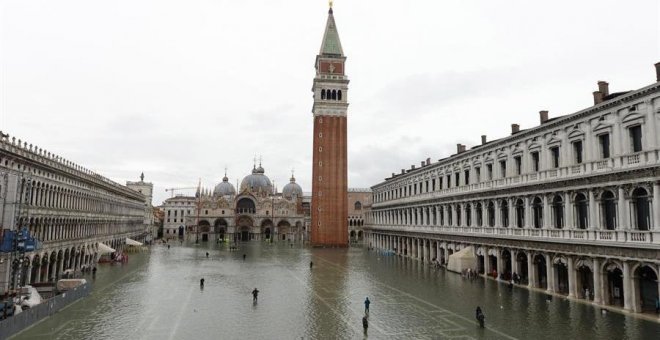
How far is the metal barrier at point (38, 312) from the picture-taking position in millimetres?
20500

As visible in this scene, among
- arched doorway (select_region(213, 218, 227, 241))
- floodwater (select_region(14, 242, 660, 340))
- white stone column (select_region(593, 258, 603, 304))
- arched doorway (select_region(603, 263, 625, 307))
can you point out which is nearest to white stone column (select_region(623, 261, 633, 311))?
arched doorway (select_region(603, 263, 625, 307))

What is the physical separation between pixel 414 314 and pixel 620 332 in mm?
9684

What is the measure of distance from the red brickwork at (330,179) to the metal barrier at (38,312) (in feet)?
189

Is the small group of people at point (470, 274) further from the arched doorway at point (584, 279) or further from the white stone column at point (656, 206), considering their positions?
the white stone column at point (656, 206)

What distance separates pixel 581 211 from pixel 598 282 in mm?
4436

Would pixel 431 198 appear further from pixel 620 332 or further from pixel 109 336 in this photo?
pixel 109 336

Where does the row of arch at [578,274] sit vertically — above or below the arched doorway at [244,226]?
→ below

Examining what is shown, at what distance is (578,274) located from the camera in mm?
29281

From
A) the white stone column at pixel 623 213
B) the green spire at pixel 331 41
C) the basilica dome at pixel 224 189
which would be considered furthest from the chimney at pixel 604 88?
the basilica dome at pixel 224 189

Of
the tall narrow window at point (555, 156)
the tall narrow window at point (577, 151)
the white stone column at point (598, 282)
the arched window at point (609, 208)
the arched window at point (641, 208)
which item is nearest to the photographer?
the arched window at point (641, 208)

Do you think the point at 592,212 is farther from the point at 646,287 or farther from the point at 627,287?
the point at 646,287

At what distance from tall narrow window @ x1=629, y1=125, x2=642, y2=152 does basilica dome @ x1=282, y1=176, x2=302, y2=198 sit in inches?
4717

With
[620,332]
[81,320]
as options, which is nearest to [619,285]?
[620,332]

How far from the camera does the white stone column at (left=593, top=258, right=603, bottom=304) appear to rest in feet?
89.1
